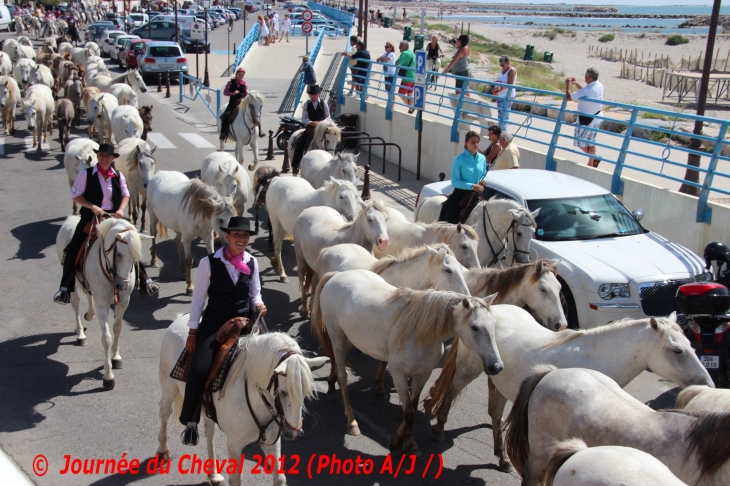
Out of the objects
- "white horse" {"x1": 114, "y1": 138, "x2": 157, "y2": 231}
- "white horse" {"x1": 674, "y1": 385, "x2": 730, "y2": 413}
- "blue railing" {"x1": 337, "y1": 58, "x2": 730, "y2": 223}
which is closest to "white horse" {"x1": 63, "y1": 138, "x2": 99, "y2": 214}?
"white horse" {"x1": 114, "y1": 138, "x2": 157, "y2": 231}

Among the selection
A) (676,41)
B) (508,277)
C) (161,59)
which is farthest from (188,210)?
(676,41)

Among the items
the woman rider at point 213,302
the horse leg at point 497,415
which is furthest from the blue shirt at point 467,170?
the woman rider at point 213,302

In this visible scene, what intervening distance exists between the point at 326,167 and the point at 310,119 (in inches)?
135

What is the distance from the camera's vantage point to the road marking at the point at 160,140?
67.5ft

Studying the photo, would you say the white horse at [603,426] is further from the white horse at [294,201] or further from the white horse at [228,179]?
the white horse at [228,179]

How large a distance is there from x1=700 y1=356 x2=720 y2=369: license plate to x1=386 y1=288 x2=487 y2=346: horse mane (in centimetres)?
254

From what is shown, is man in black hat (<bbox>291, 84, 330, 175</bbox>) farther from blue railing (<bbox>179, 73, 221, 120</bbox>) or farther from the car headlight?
blue railing (<bbox>179, 73, 221, 120</bbox>)

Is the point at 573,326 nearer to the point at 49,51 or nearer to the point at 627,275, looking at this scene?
the point at 627,275

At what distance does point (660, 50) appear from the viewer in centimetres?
8162

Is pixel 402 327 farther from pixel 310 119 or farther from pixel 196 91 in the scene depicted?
pixel 196 91

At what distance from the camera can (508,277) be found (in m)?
7.36

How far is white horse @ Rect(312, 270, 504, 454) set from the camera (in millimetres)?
5859

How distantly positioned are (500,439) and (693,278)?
12.4 ft

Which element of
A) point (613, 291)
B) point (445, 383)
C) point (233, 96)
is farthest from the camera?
point (233, 96)
